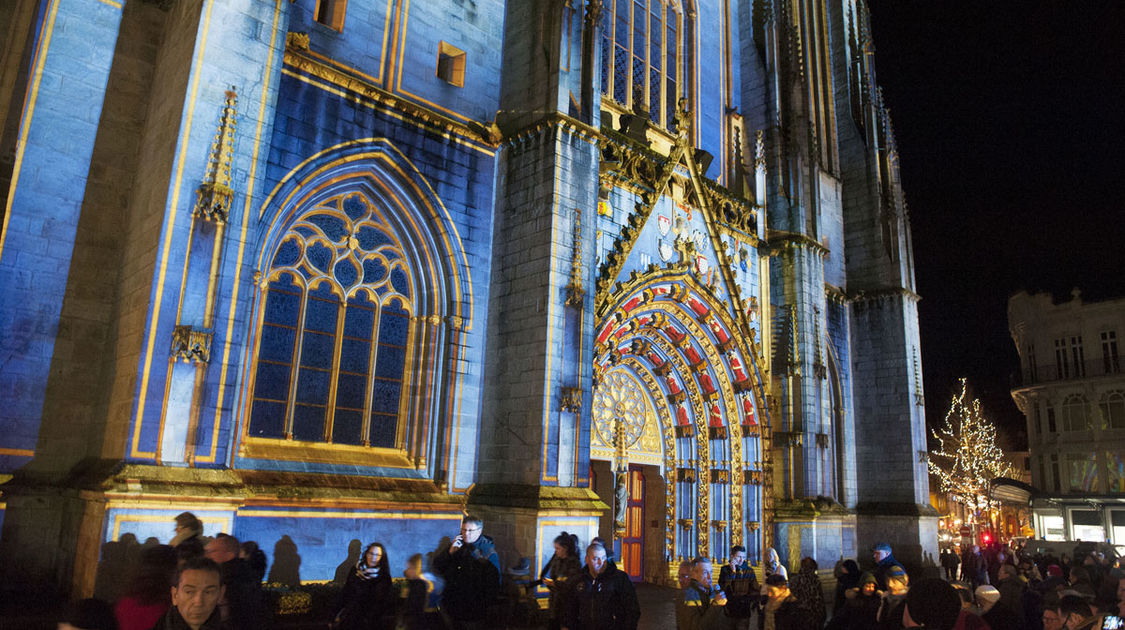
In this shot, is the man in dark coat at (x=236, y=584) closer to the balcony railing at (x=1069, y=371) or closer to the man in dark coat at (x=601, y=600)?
the man in dark coat at (x=601, y=600)

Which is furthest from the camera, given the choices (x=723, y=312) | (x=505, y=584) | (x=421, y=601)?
(x=723, y=312)

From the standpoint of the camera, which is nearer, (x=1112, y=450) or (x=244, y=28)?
(x=244, y=28)

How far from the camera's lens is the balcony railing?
127 ft

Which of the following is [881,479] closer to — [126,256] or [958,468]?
[126,256]

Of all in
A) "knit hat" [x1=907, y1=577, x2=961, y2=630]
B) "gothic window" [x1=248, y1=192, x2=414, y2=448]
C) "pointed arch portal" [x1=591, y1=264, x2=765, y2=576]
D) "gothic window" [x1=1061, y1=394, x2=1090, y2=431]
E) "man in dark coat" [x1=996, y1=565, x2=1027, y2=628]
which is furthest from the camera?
"gothic window" [x1=1061, y1=394, x2=1090, y2=431]

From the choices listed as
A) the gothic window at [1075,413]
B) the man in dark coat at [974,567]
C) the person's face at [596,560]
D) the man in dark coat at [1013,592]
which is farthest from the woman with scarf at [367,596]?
the gothic window at [1075,413]

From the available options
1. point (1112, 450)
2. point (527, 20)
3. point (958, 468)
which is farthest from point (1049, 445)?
point (527, 20)

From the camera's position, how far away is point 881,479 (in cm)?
2373

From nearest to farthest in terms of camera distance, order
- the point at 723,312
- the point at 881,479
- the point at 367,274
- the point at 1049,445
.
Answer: the point at 367,274 → the point at 723,312 → the point at 881,479 → the point at 1049,445

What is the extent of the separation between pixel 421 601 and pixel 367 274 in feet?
23.8

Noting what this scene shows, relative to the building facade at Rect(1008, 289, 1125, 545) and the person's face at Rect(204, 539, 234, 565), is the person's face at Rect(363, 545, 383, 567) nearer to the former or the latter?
the person's face at Rect(204, 539, 234, 565)

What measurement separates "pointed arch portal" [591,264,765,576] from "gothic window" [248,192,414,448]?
5.57 meters

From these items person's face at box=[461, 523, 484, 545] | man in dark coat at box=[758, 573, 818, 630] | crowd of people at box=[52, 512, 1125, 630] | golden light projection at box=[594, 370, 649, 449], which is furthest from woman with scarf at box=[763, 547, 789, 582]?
golden light projection at box=[594, 370, 649, 449]

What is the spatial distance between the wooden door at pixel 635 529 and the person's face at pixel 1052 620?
12995 millimetres
